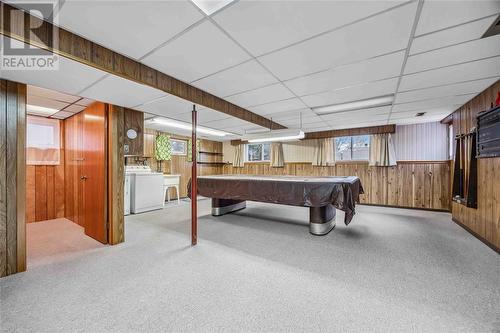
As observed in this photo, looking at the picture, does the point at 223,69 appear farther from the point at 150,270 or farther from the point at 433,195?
the point at 433,195

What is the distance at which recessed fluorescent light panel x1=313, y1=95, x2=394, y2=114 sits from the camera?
3.44 meters

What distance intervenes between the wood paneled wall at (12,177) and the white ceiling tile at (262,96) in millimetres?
2523

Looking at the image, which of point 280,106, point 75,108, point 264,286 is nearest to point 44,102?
point 75,108

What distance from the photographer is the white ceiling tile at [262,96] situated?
2.99m

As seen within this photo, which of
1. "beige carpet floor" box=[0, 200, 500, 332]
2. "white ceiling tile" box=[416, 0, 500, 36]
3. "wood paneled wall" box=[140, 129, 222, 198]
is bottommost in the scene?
"beige carpet floor" box=[0, 200, 500, 332]

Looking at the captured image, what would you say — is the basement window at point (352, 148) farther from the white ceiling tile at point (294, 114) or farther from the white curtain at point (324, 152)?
the white ceiling tile at point (294, 114)

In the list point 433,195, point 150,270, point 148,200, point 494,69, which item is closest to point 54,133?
point 148,200

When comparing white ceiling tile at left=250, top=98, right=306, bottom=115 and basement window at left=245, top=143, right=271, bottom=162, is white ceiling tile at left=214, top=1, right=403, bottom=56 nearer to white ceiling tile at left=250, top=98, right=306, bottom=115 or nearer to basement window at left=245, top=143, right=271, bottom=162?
white ceiling tile at left=250, top=98, right=306, bottom=115

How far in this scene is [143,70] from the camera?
91.7 inches

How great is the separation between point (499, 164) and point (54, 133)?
7.47 meters

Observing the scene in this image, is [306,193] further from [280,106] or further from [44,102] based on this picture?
[44,102]

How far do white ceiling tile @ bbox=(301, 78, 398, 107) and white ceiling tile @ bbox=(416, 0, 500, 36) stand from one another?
108cm

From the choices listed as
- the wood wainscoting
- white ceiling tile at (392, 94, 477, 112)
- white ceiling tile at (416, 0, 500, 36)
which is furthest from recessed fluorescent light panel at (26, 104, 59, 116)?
the wood wainscoting

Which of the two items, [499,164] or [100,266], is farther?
[499,164]
